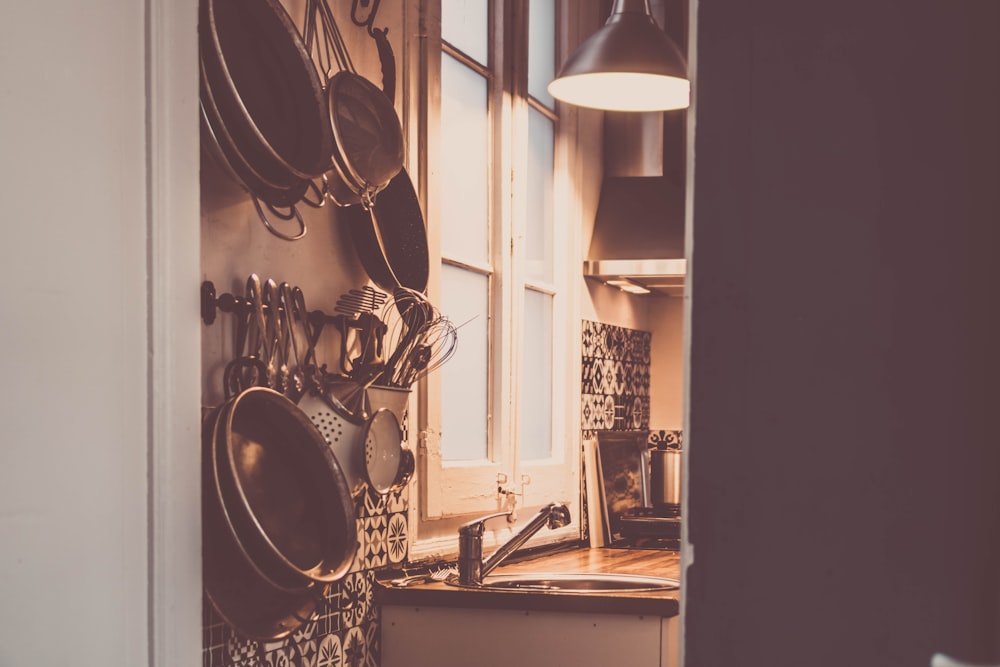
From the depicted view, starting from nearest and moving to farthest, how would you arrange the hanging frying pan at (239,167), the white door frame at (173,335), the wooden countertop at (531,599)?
the white door frame at (173,335) → the hanging frying pan at (239,167) → the wooden countertop at (531,599)

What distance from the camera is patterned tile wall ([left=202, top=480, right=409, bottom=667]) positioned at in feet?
6.25

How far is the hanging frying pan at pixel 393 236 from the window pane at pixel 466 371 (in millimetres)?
375

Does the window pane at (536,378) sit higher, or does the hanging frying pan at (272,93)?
the hanging frying pan at (272,93)

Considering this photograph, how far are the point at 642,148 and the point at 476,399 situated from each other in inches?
53.4

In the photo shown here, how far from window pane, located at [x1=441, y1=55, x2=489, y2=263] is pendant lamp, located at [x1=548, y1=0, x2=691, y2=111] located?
24 centimetres

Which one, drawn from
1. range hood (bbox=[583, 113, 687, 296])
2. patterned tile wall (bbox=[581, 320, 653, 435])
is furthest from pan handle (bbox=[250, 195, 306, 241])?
patterned tile wall (bbox=[581, 320, 653, 435])

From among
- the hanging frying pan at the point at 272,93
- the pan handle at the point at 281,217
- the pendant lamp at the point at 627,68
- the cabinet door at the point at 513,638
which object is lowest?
the cabinet door at the point at 513,638

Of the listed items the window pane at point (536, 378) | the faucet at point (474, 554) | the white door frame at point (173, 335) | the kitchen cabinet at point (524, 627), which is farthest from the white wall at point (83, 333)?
the window pane at point (536, 378)

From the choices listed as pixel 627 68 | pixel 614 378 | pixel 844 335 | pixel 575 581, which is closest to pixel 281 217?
pixel 627 68

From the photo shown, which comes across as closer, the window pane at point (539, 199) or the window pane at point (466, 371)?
the window pane at point (466, 371)

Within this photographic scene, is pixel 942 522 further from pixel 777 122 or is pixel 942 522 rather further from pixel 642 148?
pixel 642 148

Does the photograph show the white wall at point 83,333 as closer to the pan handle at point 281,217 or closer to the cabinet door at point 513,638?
the pan handle at point 281,217

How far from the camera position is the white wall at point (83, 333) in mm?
1328

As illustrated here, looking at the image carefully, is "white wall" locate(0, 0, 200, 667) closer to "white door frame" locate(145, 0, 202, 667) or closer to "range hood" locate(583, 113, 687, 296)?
"white door frame" locate(145, 0, 202, 667)
